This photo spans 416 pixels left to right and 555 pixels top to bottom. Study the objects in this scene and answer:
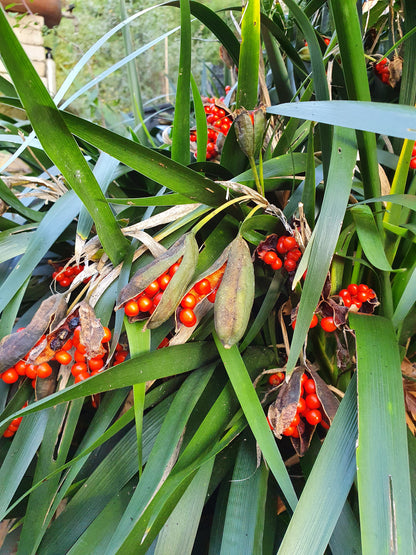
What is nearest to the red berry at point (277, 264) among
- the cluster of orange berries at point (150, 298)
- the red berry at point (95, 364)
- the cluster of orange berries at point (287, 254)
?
the cluster of orange berries at point (287, 254)

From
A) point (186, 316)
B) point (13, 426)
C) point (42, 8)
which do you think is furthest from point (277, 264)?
point (42, 8)

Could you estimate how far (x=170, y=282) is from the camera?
38 cm

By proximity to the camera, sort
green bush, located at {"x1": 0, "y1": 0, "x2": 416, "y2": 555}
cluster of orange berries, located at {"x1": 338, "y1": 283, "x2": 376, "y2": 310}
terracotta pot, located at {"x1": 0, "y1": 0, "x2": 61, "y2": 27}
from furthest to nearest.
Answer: terracotta pot, located at {"x1": 0, "y1": 0, "x2": 61, "y2": 27} < cluster of orange berries, located at {"x1": 338, "y1": 283, "x2": 376, "y2": 310} < green bush, located at {"x1": 0, "y1": 0, "x2": 416, "y2": 555}

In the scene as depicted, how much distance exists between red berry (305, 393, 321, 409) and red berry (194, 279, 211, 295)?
0.15 metres

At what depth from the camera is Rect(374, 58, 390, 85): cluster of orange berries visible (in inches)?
26.0

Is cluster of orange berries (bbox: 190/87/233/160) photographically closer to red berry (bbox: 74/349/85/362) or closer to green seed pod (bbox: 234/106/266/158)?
green seed pod (bbox: 234/106/266/158)

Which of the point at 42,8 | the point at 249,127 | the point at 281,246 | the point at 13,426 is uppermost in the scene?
the point at 42,8

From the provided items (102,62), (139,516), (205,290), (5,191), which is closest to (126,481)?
(139,516)

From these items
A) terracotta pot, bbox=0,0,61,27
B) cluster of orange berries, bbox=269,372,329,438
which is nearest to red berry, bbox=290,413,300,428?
cluster of orange berries, bbox=269,372,329,438

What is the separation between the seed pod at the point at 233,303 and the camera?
0.38 meters

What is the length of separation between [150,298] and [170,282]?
51 mm

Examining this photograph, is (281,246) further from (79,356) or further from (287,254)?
(79,356)

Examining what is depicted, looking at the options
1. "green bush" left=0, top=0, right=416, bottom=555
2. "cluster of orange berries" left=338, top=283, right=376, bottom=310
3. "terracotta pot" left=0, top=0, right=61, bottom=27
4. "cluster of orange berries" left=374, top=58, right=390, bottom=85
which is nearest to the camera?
"green bush" left=0, top=0, right=416, bottom=555

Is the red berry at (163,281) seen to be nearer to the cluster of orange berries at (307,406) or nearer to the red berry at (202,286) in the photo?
the red berry at (202,286)
